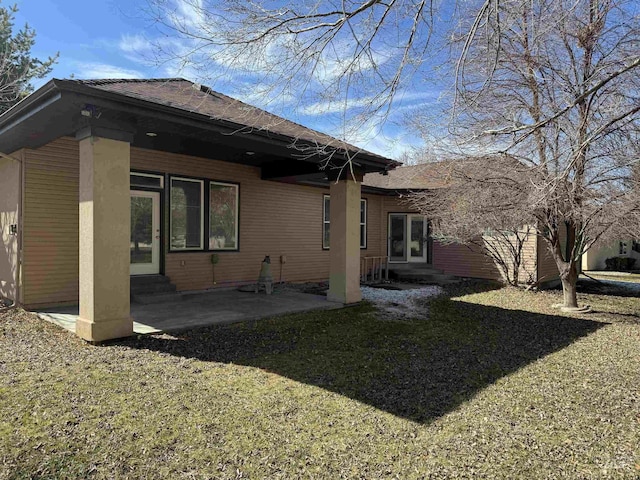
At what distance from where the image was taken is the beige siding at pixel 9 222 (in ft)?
22.8

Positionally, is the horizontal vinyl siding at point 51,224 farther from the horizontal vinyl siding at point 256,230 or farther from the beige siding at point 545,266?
the beige siding at point 545,266

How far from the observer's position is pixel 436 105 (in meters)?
5.96

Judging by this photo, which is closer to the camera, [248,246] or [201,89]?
[201,89]

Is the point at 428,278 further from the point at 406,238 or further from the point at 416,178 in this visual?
the point at 416,178

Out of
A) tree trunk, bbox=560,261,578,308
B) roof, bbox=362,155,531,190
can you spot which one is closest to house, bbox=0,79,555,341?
roof, bbox=362,155,531,190

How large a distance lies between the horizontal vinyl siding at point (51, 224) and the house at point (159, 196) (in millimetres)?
17

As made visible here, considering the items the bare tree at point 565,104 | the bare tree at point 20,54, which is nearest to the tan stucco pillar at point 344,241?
the bare tree at point 565,104

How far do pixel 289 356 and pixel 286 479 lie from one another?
8.12 ft

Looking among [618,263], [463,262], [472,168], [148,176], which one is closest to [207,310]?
[148,176]

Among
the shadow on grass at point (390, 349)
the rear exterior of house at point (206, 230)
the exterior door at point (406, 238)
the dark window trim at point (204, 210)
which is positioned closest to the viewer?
the shadow on grass at point (390, 349)

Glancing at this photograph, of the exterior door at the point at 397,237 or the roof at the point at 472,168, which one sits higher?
the roof at the point at 472,168

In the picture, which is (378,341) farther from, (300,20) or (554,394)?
(300,20)

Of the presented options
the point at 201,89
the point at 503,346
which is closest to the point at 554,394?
the point at 503,346

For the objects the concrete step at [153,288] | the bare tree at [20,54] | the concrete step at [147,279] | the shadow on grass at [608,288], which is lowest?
the shadow on grass at [608,288]
